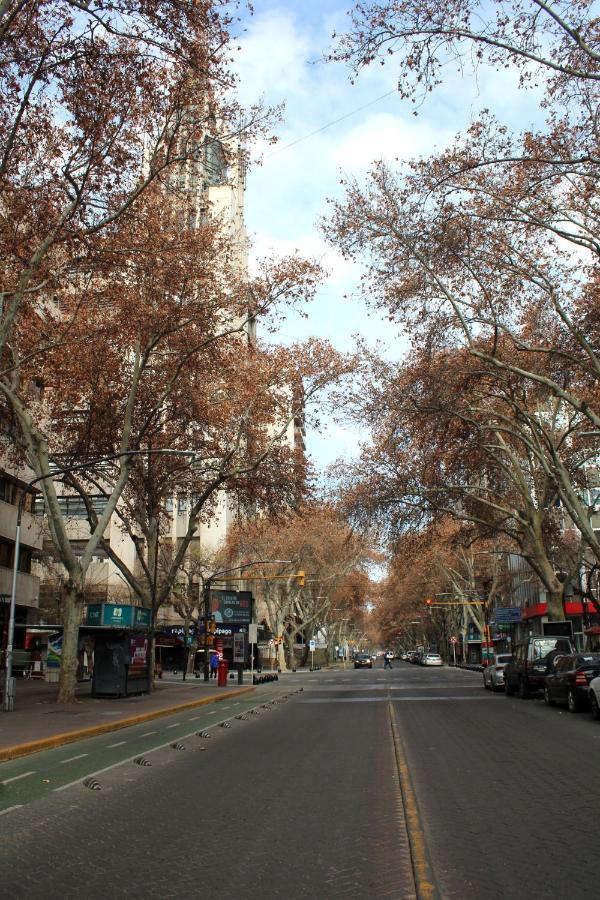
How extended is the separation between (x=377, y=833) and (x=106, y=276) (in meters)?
16.7

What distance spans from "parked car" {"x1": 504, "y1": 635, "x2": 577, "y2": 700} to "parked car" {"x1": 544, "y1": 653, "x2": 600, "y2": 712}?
3382 mm

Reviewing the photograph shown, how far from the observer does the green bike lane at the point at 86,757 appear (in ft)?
30.5

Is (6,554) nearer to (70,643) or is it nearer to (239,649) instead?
(239,649)

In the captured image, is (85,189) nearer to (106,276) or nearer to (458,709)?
(106,276)

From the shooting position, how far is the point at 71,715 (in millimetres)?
19984

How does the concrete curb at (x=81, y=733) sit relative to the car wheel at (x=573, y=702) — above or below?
below

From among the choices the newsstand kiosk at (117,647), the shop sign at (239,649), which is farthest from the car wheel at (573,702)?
the shop sign at (239,649)

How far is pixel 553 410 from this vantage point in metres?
35.0

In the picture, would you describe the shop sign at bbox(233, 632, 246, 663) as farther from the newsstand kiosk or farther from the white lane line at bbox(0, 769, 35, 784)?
the white lane line at bbox(0, 769, 35, 784)

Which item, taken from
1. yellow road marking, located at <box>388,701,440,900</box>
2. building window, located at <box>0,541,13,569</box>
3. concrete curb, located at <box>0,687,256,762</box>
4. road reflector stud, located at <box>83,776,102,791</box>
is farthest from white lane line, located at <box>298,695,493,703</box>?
building window, located at <box>0,541,13,569</box>

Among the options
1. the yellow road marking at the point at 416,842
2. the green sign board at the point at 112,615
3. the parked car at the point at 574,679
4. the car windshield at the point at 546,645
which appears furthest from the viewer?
the car windshield at the point at 546,645

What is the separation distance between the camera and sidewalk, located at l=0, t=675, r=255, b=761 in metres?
14.0

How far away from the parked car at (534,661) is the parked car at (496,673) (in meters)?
2.77

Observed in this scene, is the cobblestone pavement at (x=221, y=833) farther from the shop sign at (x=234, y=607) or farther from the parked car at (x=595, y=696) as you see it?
Answer: the shop sign at (x=234, y=607)
